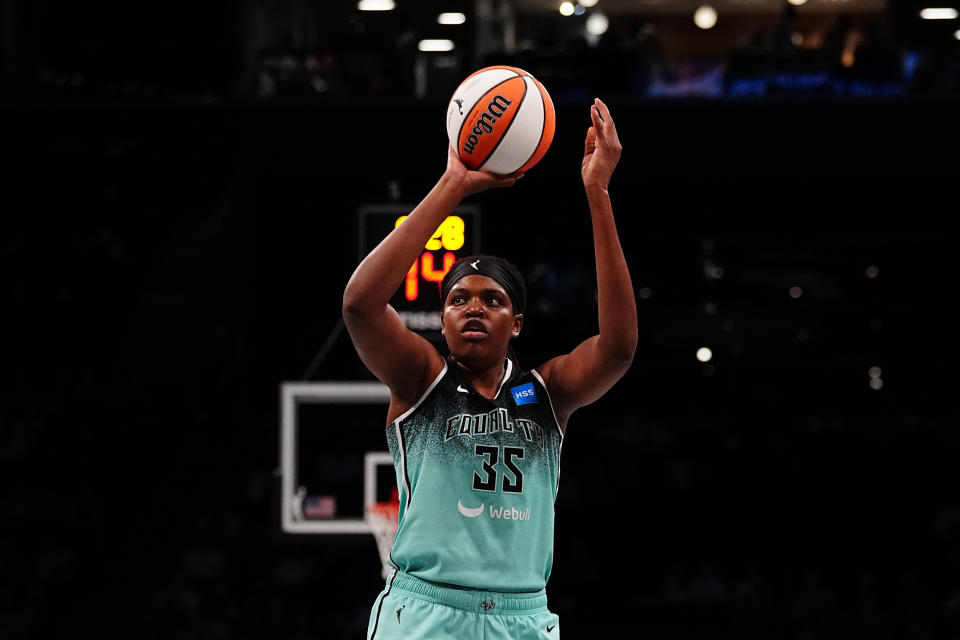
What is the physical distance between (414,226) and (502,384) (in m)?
0.51

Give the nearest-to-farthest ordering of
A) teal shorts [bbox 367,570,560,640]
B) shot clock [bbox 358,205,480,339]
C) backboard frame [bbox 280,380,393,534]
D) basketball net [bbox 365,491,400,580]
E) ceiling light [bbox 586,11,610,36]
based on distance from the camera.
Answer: teal shorts [bbox 367,570,560,640] < basketball net [bbox 365,491,400,580] < shot clock [bbox 358,205,480,339] < backboard frame [bbox 280,380,393,534] < ceiling light [bbox 586,11,610,36]

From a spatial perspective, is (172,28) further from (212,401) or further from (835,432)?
(835,432)

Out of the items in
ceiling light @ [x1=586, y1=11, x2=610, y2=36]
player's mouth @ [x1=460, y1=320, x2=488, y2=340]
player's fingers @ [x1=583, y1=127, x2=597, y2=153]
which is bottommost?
player's mouth @ [x1=460, y1=320, x2=488, y2=340]

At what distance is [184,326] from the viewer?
11.8 meters

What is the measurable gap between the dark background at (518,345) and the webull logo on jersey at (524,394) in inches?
253

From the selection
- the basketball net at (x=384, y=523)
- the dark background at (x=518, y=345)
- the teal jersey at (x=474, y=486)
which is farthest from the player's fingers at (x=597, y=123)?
the dark background at (x=518, y=345)

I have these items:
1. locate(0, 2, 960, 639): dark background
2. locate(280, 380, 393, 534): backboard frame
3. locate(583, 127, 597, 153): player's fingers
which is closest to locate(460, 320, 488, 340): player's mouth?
locate(583, 127, 597, 153): player's fingers

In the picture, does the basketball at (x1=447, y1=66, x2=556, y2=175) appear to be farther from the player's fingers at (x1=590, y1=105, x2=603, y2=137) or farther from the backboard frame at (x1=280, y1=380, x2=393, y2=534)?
the backboard frame at (x1=280, y1=380, x2=393, y2=534)

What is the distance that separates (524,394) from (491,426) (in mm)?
128

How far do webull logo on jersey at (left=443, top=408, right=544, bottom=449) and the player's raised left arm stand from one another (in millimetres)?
125

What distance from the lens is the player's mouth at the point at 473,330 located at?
3.00m

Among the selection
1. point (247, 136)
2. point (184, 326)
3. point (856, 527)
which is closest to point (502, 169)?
point (247, 136)

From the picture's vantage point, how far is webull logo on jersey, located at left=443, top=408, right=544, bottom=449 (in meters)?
2.98

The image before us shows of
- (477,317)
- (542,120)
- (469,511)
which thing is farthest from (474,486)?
(542,120)
